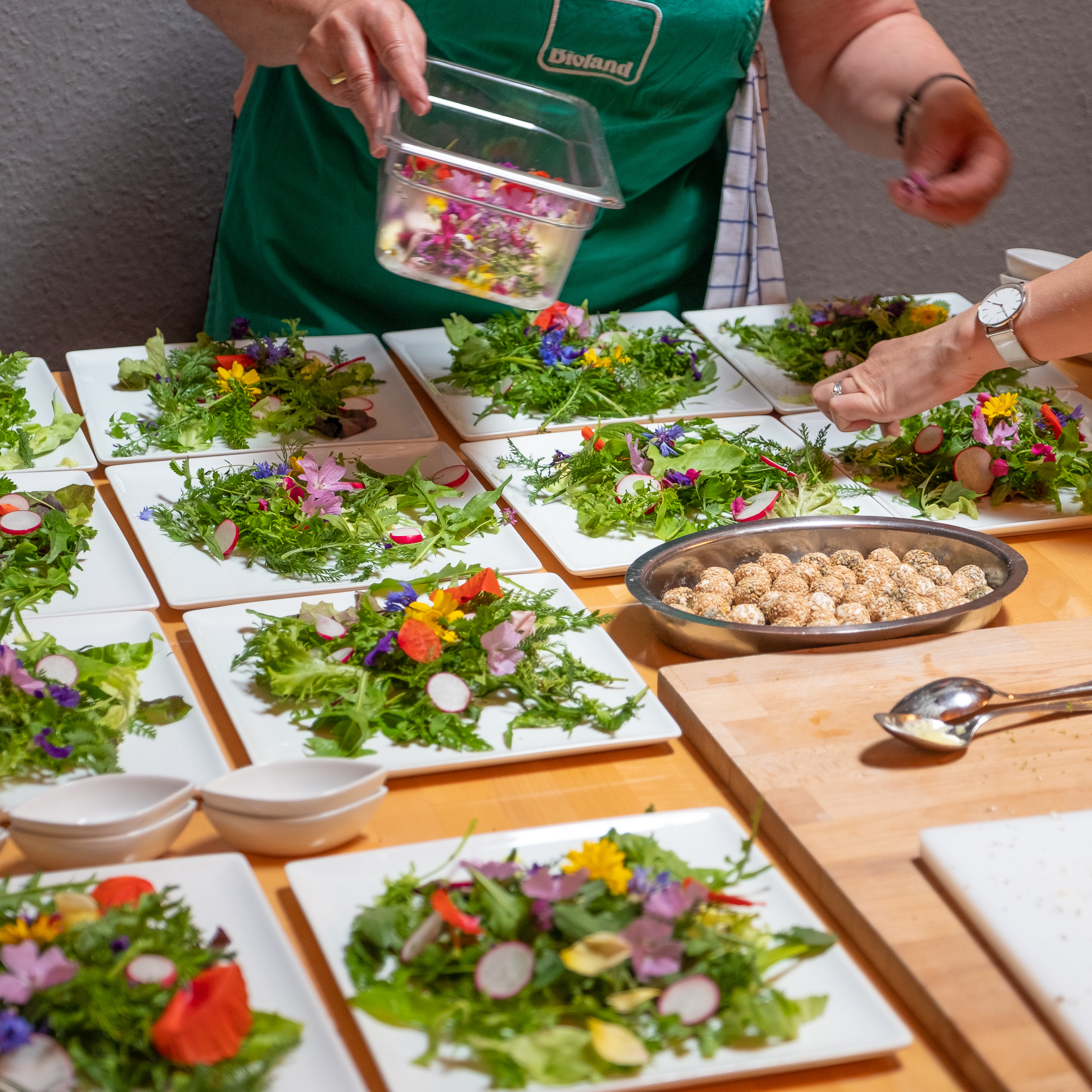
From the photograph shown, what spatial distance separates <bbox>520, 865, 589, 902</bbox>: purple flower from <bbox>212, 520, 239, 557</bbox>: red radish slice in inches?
27.3

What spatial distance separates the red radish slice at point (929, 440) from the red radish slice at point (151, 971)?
4.22 feet

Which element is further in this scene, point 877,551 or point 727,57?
point 727,57

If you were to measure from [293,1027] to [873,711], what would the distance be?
0.64 m

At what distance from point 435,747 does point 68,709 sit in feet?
1.10

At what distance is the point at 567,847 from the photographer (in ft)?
3.29

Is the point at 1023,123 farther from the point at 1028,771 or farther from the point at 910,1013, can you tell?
the point at 910,1013

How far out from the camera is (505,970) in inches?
32.6

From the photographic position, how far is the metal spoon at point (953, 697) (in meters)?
1.14

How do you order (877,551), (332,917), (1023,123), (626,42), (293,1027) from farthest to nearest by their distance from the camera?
1. (1023,123)
2. (626,42)
3. (877,551)
4. (332,917)
5. (293,1027)

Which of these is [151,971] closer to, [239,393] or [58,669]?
[58,669]

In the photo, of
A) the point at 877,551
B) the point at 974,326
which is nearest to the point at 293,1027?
the point at 877,551

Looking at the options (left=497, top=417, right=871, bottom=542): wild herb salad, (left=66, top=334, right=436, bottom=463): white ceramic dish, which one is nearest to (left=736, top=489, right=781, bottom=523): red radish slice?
(left=497, top=417, right=871, bottom=542): wild herb salad

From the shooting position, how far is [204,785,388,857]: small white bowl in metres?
0.97

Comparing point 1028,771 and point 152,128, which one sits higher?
point 152,128
